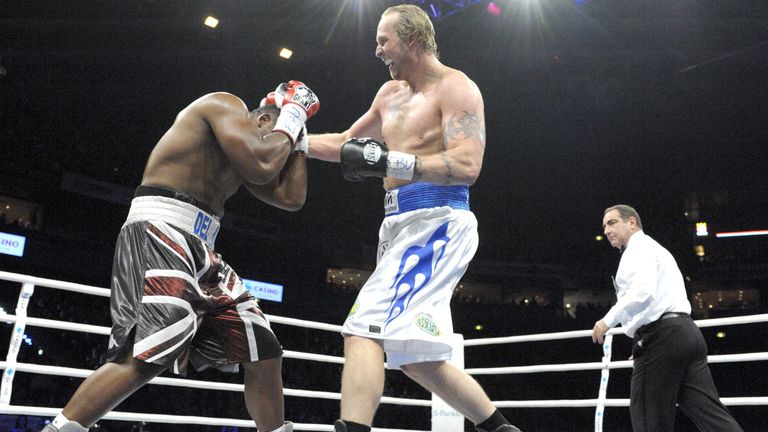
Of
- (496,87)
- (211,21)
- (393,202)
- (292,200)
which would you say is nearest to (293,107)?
(292,200)

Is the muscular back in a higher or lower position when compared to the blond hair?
lower

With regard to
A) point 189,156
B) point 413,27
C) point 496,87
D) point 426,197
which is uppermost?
point 496,87

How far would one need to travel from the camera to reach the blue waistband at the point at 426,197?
216 cm

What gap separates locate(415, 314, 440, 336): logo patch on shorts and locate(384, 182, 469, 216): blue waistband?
350 millimetres

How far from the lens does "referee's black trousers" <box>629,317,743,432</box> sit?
9.83 feet

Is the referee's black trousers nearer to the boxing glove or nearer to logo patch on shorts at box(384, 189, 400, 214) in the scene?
logo patch on shorts at box(384, 189, 400, 214)

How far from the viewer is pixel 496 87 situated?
12508 millimetres

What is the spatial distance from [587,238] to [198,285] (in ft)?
58.6

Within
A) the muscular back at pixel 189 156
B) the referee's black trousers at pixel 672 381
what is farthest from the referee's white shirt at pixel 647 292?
the muscular back at pixel 189 156

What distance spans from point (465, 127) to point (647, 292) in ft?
5.02

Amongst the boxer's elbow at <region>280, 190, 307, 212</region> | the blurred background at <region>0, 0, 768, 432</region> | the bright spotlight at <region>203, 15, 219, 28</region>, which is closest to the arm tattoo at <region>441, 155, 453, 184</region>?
the boxer's elbow at <region>280, 190, 307, 212</region>

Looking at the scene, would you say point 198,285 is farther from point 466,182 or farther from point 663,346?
point 663,346

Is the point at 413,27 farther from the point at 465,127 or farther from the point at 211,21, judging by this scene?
the point at 211,21

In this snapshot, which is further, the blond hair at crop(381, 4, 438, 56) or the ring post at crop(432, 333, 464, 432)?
the ring post at crop(432, 333, 464, 432)
